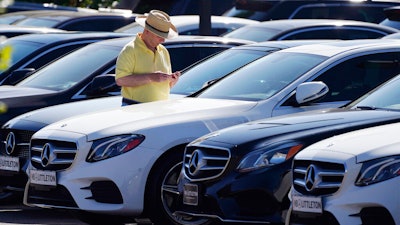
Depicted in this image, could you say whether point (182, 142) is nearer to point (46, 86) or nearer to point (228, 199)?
point (228, 199)

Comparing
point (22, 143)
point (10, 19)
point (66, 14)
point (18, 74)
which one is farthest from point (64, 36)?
point (10, 19)

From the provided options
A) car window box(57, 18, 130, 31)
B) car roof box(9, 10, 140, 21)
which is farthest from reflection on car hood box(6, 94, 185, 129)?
car roof box(9, 10, 140, 21)

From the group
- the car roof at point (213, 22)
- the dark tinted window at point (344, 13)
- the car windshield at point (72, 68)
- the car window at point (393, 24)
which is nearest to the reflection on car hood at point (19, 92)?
the car windshield at point (72, 68)

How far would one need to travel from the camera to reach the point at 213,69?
11.0 m

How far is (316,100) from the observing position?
922 centimetres

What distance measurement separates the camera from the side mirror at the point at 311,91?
8.78 m

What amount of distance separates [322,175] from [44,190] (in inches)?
125

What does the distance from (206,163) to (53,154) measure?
170cm

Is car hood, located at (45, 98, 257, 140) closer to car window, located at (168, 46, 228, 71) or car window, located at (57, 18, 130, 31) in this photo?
car window, located at (168, 46, 228, 71)

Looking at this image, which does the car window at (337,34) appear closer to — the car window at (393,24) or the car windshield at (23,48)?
the car window at (393,24)

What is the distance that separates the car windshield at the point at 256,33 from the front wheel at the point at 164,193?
261 inches

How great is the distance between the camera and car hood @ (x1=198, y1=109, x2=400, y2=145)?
7828 mm

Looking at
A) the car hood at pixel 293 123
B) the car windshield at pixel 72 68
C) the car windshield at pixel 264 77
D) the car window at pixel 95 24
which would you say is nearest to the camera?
the car hood at pixel 293 123

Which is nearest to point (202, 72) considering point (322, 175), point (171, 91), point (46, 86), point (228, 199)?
point (171, 91)
